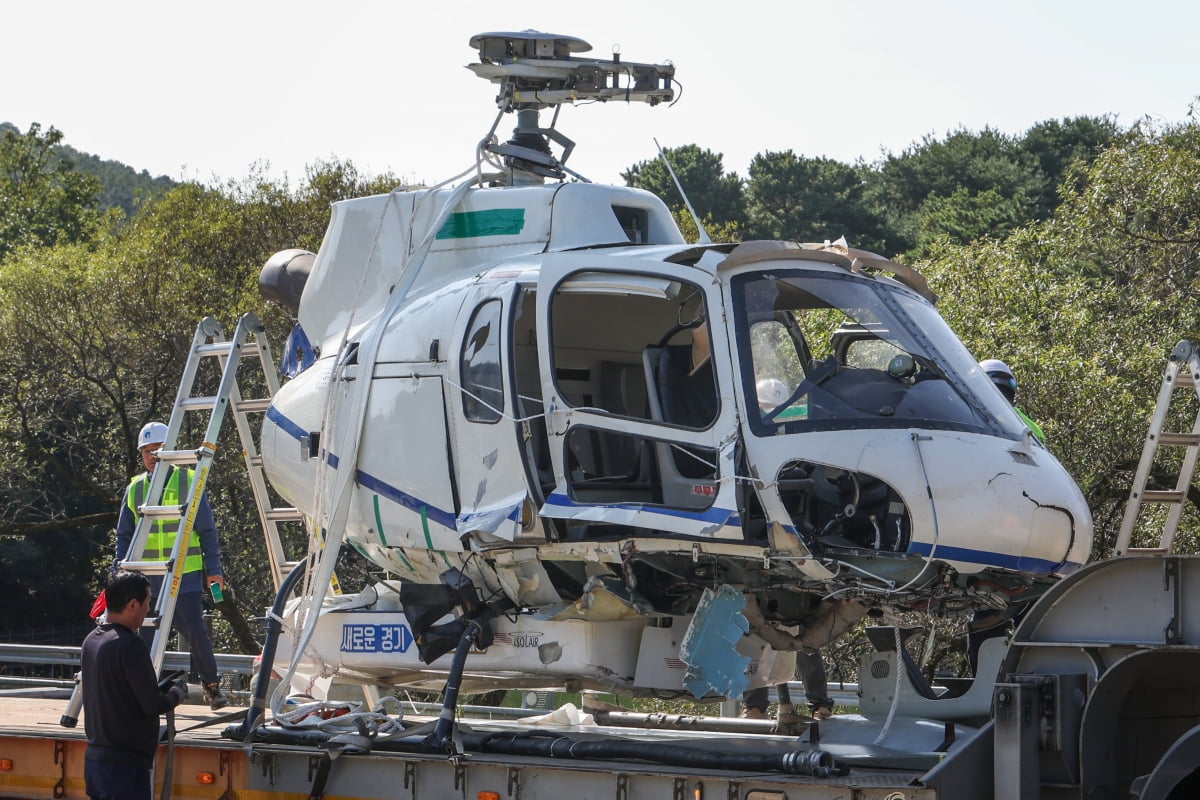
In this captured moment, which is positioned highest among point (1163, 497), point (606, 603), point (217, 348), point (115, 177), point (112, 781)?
point (115, 177)

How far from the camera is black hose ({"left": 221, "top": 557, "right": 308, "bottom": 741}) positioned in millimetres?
7883

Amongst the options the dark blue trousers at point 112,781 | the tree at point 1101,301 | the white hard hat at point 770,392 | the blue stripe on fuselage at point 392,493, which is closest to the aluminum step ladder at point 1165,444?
the white hard hat at point 770,392

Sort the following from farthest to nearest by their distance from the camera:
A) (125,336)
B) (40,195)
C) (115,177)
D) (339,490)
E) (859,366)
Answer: (115,177) → (40,195) → (125,336) → (339,490) → (859,366)

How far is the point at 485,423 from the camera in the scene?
25.5ft

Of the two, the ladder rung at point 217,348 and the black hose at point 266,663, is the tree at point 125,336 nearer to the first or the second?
the ladder rung at point 217,348

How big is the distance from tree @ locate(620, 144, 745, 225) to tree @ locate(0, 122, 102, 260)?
56.1 ft

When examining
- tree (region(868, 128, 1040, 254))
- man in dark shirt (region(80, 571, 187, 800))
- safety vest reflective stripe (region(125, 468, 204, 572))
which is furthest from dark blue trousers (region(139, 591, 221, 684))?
tree (region(868, 128, 1040, 254))

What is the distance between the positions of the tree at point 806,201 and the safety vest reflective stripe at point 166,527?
1457 inches

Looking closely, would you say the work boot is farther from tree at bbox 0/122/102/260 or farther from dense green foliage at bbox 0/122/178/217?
dense green foliage at bbox 0/122/178/217

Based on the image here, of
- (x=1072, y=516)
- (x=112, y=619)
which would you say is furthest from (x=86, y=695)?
(x=1072, y=516)

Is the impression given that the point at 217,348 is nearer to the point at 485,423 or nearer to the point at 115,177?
the point at 485,423

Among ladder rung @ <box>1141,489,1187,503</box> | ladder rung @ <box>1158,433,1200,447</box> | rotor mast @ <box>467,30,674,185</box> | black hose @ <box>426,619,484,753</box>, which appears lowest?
black hose @ <box>426,619,484,753</box>

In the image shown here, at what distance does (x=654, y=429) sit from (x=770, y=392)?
1.96 feet

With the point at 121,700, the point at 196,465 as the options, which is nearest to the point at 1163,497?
the point at 121,700
